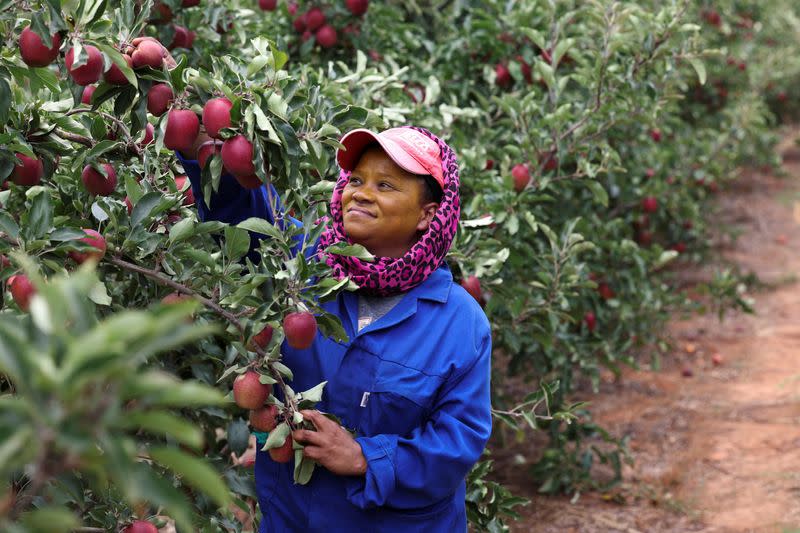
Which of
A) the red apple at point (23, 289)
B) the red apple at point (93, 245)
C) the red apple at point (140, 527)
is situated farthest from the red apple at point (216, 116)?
the red apple at point (140, 527)

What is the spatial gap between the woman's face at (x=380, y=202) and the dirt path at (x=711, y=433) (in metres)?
2.07

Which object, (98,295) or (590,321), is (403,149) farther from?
(590,321)

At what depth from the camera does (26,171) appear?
1.75 metres

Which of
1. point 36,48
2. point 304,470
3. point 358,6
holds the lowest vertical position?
point 304,470

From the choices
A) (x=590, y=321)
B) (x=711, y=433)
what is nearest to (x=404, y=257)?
(x=590, y=321)

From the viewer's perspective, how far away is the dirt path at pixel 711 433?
3.54 m

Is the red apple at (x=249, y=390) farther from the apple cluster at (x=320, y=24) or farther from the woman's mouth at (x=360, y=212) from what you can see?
the apple cluster at (x=320, y=24)

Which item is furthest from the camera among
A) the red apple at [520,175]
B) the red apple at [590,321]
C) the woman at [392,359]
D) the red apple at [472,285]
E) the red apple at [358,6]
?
the red apple at [590,321]

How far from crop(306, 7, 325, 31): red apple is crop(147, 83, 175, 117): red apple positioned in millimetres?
1796

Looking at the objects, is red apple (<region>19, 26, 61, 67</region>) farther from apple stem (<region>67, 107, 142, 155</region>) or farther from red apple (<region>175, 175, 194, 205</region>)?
red apple (<region>175, 175, 194, 205</region>)

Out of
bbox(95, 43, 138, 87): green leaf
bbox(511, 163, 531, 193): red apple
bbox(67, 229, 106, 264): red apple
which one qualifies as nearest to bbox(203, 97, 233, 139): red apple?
bbox(95, 43, 138, 87): green leaf

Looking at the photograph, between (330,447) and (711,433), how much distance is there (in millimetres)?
3170

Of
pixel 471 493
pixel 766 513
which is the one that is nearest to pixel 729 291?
pixel 766 513

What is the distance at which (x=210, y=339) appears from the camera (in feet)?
6.79
